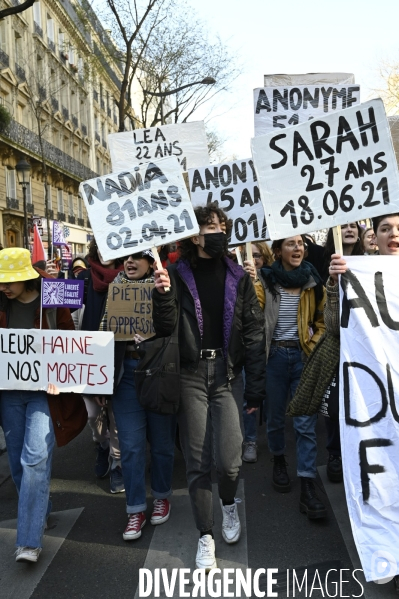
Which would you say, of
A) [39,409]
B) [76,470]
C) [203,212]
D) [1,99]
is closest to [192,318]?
[203,212]

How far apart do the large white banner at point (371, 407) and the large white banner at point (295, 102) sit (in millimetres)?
3059

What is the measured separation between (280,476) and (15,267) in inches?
95.0

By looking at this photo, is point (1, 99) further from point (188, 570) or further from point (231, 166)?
point (188, 570)

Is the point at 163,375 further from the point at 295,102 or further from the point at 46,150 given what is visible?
the point at 46,150

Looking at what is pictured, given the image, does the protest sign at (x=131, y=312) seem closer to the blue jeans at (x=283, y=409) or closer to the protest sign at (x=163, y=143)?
the blue jeans at (x=283, y=409)

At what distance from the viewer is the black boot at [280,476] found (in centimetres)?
424

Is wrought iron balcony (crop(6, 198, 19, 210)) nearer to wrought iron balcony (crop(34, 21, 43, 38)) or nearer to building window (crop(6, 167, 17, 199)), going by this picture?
building window (crop(6, 167, 17, 199))

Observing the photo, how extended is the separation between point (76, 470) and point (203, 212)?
2629 millimetres

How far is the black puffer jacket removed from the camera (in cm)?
331

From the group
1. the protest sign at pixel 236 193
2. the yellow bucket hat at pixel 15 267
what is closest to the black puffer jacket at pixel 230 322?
the yellow bucket hat at pixel 15 267

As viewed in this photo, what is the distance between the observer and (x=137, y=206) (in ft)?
12.0

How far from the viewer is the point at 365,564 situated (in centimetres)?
279

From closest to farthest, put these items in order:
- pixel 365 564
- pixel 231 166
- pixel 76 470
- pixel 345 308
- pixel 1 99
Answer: pixel 365 564, pixel 345 308, pixel 76 470, pixel 231 166, pixel 1 99

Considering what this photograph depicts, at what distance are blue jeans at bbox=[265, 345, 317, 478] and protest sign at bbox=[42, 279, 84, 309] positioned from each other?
1469 mm
